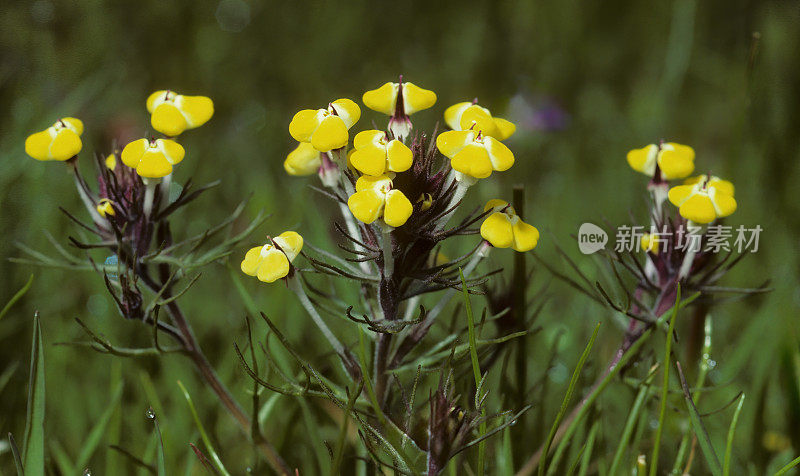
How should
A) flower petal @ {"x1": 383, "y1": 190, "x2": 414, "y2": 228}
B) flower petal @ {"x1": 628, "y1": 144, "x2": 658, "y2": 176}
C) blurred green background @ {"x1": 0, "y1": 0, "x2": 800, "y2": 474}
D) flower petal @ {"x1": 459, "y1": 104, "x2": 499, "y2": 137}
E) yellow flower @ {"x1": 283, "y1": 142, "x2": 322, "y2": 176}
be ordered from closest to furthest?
flower petal @ {"x1": 383, "y1": 190, "x2": 414, "y2": 228}
flower petal @ {"x1": 459, "y1": 104, "x2": 499, "y2": 137}
yellow flower @ {"x1": 283, "y1": 142, "x2": 322, "y2": 176}
flower petal @ {"x1": 628, "y1": 144, "x2": 658, "y2": 176}
blurred green background @ {"x1": 0, "y1": 0, "x2": 800, "y2": 474}

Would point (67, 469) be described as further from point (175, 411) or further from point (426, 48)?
point (426, 48)

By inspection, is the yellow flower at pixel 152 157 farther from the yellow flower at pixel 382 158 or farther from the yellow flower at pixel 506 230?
the yellow flower at pixel 506 230

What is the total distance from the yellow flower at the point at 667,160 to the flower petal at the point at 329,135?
1.64 feet

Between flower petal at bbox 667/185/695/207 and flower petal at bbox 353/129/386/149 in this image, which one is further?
flower petal at bbox 667/185/695/207

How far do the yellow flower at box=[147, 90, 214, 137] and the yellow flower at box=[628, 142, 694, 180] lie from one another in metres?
Result: 0.66

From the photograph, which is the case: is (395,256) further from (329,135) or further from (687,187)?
(687,187)

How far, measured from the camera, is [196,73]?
9.36ft

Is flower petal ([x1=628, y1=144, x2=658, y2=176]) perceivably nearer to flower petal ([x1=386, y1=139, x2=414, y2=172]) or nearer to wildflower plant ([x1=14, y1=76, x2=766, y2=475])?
A: wildflower plant ([x1=14, y1=76, x2=766, y2=475])

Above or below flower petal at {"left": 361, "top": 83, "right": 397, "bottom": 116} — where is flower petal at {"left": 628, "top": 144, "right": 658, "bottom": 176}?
below

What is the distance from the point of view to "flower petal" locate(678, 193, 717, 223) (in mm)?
934

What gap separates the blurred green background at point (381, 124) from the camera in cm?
148

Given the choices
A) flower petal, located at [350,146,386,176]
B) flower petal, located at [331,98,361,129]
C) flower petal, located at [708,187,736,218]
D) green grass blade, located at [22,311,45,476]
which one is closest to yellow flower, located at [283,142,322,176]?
flower petal, located at [331,98,361,129]

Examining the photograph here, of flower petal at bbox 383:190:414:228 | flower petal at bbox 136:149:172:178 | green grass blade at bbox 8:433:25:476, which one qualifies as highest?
flower petal at bbox 136:149:172:178

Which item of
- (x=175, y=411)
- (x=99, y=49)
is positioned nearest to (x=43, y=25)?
(x=99, y=49)
